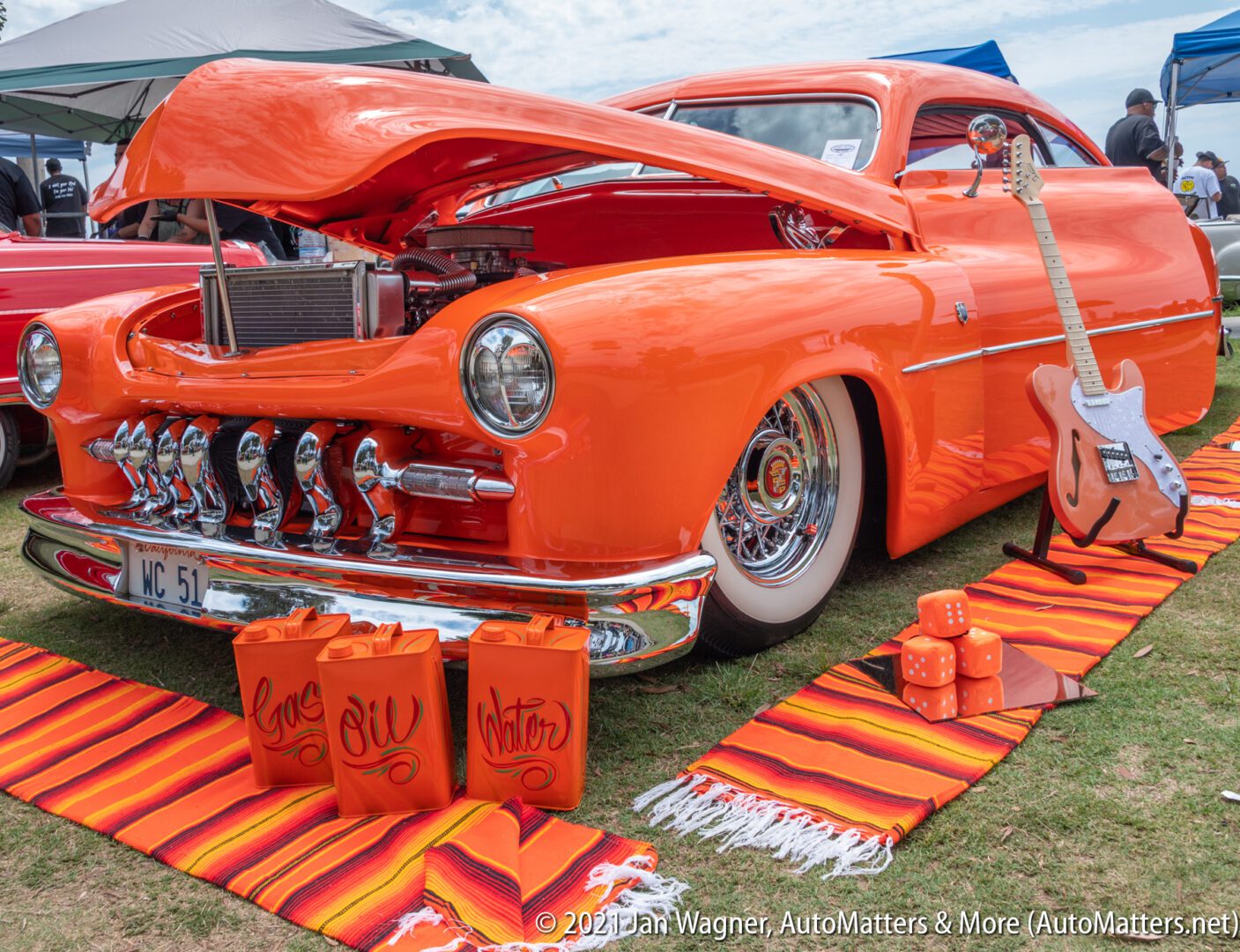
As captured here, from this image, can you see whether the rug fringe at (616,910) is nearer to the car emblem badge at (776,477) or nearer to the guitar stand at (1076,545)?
the car emblem badge at (776,477)

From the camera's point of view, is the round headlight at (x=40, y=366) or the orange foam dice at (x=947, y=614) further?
the round headlight at (x=40, y=366)

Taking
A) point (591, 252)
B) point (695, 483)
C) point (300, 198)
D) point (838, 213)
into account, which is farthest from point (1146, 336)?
point (300, 198)

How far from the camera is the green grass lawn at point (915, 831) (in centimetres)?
149

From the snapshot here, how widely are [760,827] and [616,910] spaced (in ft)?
1.02

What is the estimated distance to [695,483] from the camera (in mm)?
1877

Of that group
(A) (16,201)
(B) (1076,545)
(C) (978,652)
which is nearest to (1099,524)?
(B) (1076,545)

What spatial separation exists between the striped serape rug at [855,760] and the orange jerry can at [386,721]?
0.37m

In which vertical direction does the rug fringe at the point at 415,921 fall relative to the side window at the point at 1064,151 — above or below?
below

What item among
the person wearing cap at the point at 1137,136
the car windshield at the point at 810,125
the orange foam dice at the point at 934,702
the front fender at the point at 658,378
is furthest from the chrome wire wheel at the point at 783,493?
the person wearing cap at the point at 1137,136

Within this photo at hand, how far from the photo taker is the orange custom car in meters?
1.83

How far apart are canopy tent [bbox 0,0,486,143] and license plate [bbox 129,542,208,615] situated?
5.75m

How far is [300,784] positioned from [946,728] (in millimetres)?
1203

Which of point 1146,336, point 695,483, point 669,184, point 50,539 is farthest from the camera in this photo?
point 1146,336

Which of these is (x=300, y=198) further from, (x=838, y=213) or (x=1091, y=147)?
(x=1091, y=147)
